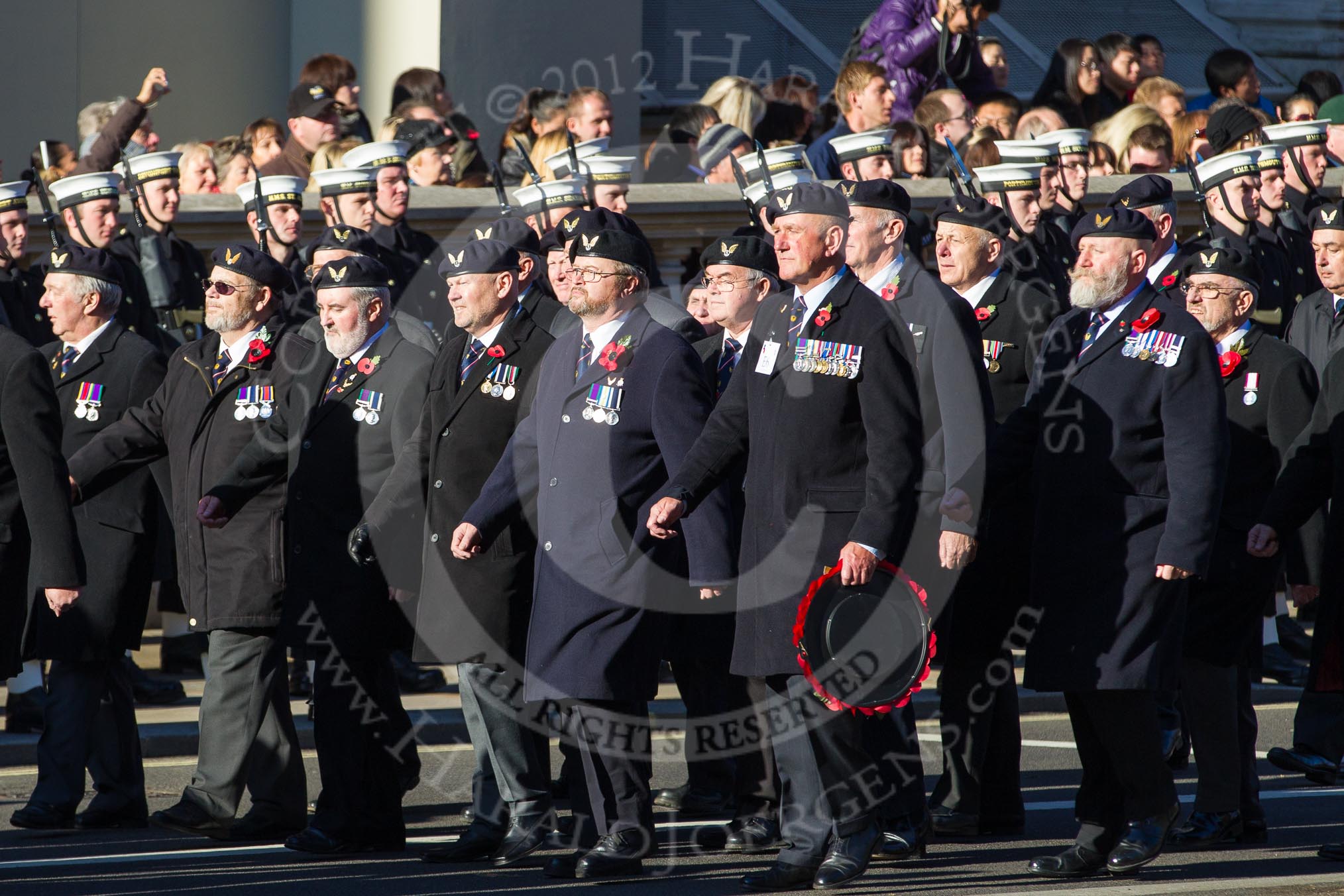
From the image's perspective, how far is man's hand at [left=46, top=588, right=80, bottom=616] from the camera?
26.1 ft

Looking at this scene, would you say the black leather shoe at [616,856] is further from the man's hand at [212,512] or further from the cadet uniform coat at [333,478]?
the man's hand at [212,512]

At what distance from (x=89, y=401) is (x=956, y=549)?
3606 millimetres

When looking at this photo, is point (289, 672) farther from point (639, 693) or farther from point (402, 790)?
point (639, 693)

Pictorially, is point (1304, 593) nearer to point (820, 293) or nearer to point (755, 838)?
point (755, 838)

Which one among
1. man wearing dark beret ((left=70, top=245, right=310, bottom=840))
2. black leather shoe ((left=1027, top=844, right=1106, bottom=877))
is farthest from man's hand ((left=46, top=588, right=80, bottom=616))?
black leather shoe ((left=1027, top=844, right=1106, bottom=877))

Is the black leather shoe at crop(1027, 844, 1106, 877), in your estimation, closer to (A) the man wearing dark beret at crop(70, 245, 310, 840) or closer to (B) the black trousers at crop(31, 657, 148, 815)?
(A) the man wearing dark beret at crop(70, 245, 310, 840)

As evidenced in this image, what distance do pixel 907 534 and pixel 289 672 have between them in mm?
4710

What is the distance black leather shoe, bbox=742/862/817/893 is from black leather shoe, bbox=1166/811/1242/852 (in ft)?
4.73

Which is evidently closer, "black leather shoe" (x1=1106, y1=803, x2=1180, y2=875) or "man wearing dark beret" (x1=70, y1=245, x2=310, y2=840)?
"black leather shoe" (x1=1106, y1=803, x2=1180, y2=875)

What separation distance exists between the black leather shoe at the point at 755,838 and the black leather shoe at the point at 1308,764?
195 centimetres

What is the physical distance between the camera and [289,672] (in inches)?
441

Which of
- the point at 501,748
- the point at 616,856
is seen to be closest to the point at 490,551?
the point at 501,748

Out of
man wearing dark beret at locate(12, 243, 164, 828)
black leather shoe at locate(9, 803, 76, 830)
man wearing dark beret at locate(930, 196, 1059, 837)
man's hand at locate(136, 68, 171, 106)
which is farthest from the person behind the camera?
man's hand at locate(136, 68, 171, 106)

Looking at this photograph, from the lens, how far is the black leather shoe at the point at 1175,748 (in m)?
9.46
